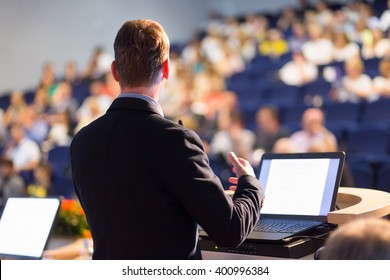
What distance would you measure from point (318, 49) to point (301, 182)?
22.2 ft

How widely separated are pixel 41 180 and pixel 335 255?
6008mm

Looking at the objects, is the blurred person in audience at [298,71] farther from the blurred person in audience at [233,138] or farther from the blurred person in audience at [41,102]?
the blurred person in audience at [41,102]

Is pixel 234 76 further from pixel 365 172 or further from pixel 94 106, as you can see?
pixel 365 172

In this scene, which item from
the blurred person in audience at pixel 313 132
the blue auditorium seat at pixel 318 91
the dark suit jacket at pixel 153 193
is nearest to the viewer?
the dark suit jacket at pixel 153 193

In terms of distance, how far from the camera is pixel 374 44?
25.4ft

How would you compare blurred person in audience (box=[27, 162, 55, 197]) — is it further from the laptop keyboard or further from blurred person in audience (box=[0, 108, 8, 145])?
the laptop keyboard

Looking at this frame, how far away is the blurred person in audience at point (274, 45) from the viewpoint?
9352 millimetres

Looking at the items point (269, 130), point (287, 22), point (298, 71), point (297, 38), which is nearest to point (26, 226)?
point (269, 130)

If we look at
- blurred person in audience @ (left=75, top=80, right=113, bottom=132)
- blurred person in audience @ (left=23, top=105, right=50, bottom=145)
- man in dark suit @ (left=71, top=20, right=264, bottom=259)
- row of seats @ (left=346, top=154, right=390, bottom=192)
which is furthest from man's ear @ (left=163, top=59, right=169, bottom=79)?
blurred person in audience @ (left=23, top=105, right=50, bottom=145)

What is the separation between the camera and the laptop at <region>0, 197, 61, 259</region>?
2171 mm

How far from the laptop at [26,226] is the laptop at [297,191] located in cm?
71

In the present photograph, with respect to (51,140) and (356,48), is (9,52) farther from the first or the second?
(356,48)

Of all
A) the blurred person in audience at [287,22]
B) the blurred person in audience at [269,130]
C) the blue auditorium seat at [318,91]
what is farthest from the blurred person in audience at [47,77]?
the blurred person in audience at [269,130]

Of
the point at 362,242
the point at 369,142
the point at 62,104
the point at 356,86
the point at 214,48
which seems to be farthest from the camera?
the point at 214,48
